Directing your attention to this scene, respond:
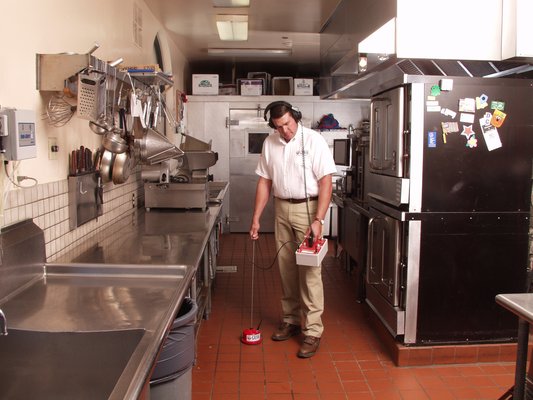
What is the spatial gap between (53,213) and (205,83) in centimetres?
543

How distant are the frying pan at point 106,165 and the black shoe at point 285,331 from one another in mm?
1673

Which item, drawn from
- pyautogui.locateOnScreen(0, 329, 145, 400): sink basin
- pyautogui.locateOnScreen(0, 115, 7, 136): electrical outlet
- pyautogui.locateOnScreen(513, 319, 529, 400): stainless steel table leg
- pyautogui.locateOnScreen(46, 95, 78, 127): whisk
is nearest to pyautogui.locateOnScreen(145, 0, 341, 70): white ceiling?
pyautogui.locateOnScreen(46, 95, 78, 127): whisk

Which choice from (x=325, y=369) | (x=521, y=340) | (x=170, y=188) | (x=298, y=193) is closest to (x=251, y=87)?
(x=170, y=188)

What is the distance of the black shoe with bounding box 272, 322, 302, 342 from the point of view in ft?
12.5

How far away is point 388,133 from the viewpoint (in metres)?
3.51

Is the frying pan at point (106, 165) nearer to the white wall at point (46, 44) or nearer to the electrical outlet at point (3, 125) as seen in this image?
the white wall at point (46, 44)

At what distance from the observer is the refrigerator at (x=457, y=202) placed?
327 cm

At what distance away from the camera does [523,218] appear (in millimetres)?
3387

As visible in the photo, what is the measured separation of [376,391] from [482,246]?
46.0 inches

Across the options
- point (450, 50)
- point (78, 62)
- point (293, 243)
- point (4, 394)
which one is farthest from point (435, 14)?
point (4, 394)

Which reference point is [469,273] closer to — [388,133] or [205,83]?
[388,133]

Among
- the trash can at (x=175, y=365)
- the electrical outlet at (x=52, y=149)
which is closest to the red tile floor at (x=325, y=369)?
the trash can at (x=175, y=365)

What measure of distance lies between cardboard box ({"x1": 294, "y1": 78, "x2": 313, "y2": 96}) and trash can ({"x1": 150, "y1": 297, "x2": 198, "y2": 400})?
5.89 metres

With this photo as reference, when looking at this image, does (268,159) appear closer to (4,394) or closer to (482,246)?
(482,246)
